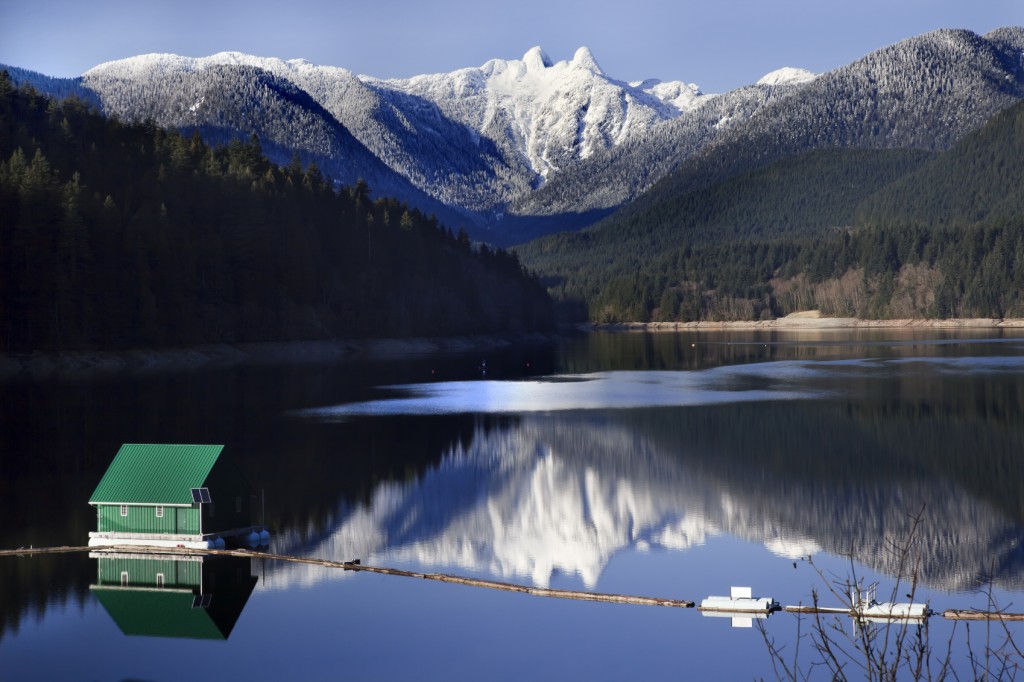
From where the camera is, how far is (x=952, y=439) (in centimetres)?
6231

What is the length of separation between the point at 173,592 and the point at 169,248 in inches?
4327

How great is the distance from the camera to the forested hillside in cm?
11656

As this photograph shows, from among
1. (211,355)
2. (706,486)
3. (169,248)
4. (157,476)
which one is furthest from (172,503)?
(169,248)

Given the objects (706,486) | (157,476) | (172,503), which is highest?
(157,476)

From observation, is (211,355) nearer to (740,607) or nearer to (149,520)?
(149,520)

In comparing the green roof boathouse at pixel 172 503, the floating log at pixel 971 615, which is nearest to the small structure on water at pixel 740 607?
the floating log at pixel 971 615

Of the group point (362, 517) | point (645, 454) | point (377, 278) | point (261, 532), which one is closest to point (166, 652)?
point (261, 532)

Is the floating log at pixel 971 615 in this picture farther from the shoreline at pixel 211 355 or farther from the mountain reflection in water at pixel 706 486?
the shoreline at pixel 211 355

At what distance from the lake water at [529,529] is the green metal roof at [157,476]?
2.27 m

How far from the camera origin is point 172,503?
38375 millimetres

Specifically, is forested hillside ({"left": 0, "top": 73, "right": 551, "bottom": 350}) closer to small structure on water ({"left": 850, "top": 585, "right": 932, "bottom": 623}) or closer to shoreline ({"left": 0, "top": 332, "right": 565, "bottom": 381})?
shoreline ({"left": 0, "top": 332, "right": 565, "bottom": 381})

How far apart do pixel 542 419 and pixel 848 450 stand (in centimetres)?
2369

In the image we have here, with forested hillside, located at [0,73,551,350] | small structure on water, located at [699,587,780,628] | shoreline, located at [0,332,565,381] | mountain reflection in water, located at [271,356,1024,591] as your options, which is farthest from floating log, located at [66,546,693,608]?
forested hillside, located at [0,73,551,350]

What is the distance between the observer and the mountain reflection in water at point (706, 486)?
3866 centimetres
